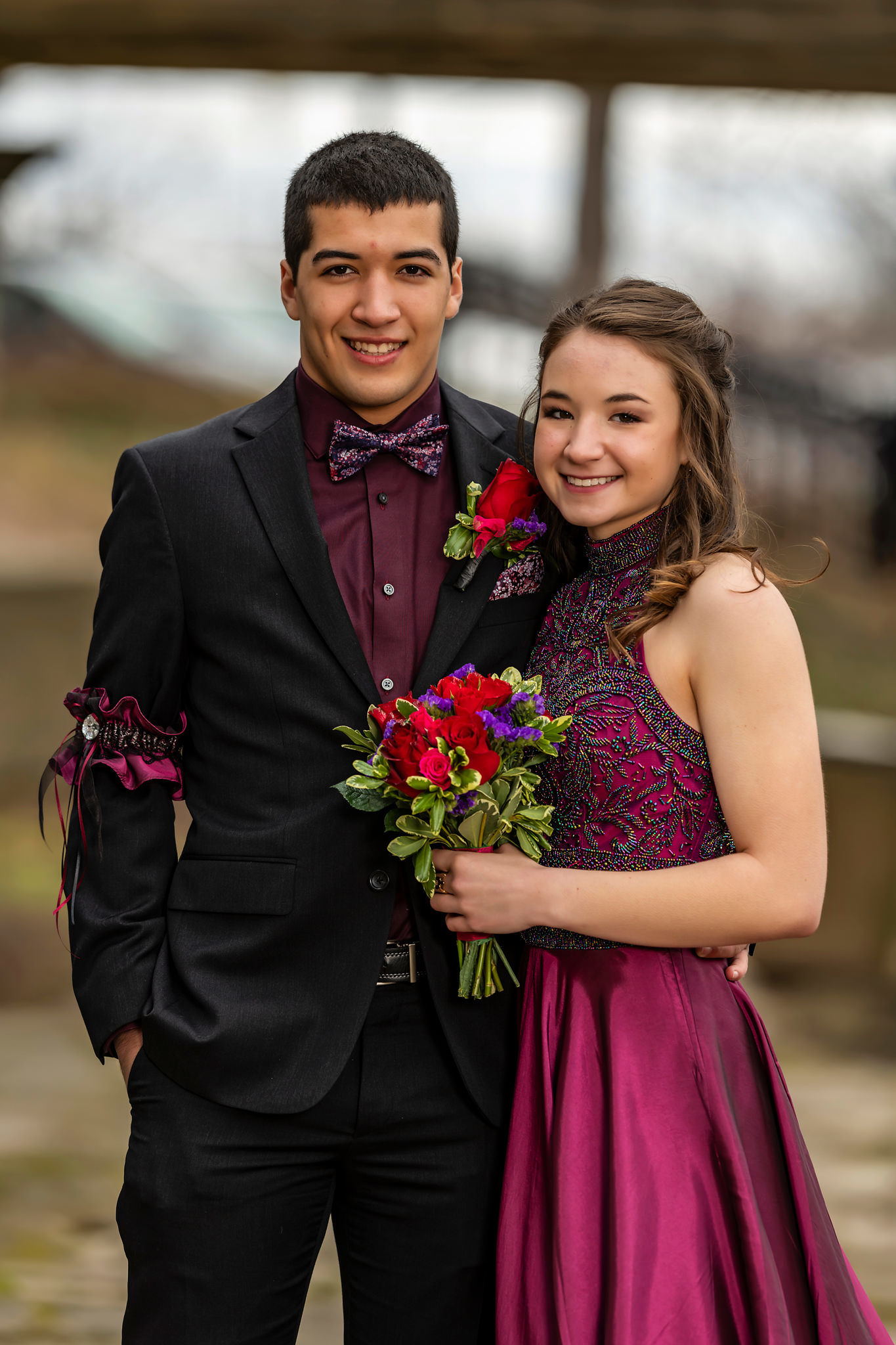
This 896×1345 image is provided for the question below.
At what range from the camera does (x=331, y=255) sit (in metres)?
2.05

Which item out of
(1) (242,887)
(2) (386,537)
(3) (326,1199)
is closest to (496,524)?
Answer: (2) (386,537)

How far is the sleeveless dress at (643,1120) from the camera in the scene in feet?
6.24

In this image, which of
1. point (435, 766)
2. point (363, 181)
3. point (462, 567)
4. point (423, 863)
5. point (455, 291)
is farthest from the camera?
point (455, 291)

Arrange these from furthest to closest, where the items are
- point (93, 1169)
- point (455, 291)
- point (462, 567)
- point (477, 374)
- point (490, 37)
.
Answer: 1. point (477, 374)
2. point (93, 1169)
3. point (490, 37)
4. point (455, 291)
5. point (462, 567)

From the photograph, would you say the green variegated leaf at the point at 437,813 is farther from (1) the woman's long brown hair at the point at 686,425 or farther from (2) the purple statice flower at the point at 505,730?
(1) the woman's long brown hair at the point at 686,425

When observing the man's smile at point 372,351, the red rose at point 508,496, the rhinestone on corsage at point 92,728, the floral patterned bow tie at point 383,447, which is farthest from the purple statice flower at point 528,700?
the rhinestone on corsage at point 92,728

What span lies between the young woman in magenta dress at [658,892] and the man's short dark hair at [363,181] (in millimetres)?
295

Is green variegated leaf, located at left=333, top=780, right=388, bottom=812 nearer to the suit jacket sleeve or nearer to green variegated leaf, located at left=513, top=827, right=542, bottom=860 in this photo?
green variegated leaf, located at left=513, top=827, right=542, bottom=860

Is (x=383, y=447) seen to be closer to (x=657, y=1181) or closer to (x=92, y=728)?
(x=92, y=728)

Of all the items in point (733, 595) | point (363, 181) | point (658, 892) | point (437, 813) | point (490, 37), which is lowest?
point (658, 892)

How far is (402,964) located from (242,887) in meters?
0.27

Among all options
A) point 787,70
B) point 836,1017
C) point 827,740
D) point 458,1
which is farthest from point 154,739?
point 827,740

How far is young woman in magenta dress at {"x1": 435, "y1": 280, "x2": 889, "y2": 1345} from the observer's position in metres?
1.91

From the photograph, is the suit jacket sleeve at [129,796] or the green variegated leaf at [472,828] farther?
the suit jacket sleeve at [129,796]
